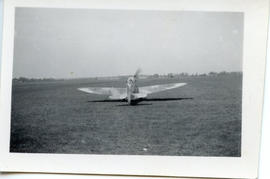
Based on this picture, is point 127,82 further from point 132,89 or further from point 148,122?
point 148,122

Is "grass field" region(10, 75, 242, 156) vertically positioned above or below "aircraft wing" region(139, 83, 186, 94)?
below

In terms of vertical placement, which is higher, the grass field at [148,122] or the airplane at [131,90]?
the airplane at [131,90]

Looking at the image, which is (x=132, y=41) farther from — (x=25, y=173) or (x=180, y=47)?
(x=25, y=173)

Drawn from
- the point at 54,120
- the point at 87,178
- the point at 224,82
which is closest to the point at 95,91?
the point at 54,120

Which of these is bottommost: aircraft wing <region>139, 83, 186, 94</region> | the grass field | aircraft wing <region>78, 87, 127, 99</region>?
the grass field

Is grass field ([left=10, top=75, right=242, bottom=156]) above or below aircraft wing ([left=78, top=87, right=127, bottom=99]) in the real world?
below
